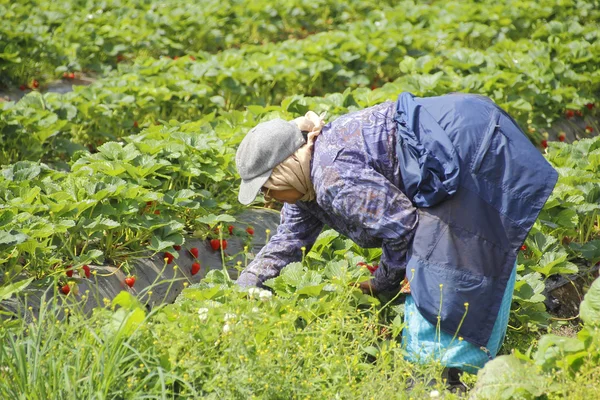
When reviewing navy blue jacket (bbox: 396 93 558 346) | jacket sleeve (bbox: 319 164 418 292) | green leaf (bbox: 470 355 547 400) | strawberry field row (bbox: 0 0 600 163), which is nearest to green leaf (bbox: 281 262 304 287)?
jacket sleeve (bbox: 319 164 418 292)

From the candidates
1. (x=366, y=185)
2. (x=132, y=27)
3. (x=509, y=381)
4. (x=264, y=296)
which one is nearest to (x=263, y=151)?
(x=366, y=185)

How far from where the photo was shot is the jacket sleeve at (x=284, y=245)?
334 centimetres

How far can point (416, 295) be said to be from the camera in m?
2.88

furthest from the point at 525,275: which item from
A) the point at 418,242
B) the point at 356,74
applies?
the point at 356,74

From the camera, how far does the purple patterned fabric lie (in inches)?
109

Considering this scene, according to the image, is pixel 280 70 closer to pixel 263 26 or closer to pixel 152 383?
pixel 263 26

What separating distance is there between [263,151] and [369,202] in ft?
1.53

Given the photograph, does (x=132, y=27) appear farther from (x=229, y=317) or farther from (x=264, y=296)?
(x=229, y=317)

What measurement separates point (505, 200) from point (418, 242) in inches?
14.7

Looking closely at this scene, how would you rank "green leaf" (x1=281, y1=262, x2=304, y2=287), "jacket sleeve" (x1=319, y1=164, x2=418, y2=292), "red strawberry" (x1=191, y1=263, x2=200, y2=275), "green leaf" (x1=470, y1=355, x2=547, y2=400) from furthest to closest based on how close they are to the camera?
"red strawberry" (x1=191, y1=263, x2=200, y2=275) < "green leaf" (x1=281, y1=262, x2=304, y2=287) < "jacket sleeve" (x1=319, y1=164, x2=418, y2=292) < "green leaf" (x1=470, y1=355, x2=547, y2=400)

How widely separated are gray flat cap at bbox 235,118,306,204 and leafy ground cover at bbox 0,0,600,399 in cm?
43

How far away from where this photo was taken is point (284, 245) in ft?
11.2

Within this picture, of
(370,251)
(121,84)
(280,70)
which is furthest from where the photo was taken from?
(280,70)

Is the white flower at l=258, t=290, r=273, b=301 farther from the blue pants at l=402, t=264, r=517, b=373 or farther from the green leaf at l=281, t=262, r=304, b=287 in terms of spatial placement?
the blue pants at l=402, t=264, r=517, b=373
